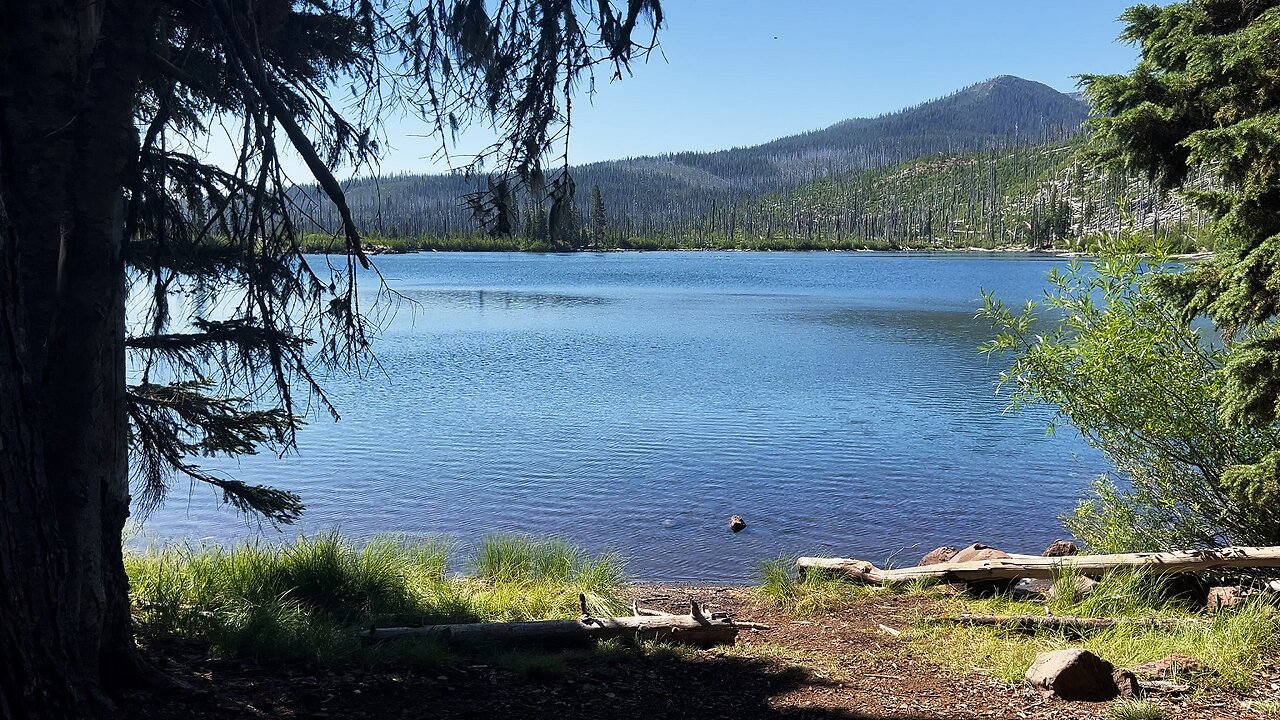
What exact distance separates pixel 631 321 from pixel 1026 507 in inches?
1038

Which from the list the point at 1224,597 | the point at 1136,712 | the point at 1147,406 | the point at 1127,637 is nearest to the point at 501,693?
the point at 1136,712

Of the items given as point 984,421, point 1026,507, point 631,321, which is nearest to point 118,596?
point 1026,507

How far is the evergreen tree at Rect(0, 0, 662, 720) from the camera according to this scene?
2.55m

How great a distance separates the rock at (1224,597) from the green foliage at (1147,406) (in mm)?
660

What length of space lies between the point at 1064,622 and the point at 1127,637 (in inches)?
17.3

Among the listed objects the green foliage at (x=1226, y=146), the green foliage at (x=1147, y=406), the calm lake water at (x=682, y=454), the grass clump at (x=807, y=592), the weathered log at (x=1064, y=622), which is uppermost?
the green foliage at (x=1226, y=146)

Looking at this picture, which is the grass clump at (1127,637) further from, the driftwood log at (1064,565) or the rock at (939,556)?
the rock at (939,556)

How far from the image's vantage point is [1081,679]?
4695 millimetres

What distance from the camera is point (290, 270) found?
4883 millimetres

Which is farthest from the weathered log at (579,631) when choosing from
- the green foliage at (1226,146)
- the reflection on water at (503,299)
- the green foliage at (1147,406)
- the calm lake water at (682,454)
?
the reflection on water at (503,299)

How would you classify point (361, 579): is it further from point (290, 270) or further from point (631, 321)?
point (631, 321)

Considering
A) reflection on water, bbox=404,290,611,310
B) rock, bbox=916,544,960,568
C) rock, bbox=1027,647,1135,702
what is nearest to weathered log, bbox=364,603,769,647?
rock, bbox=1027,647,1135,702

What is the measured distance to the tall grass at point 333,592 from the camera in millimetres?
5148

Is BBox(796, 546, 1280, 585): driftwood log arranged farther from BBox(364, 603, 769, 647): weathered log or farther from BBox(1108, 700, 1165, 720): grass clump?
BBox(1108, 700, 1165, 720): grass clump
